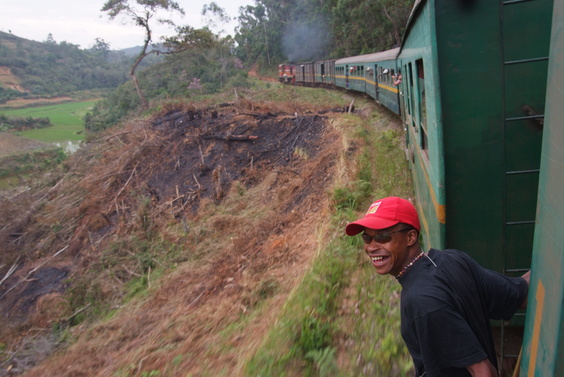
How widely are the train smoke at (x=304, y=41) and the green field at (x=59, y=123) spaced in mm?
26383

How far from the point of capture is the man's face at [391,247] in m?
1.94

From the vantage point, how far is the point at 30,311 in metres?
10.7

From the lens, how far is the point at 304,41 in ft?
167

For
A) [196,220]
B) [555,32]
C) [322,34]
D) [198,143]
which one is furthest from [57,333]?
[322,34]

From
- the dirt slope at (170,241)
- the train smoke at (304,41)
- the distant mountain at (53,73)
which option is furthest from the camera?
the distant mountain at (53,73)

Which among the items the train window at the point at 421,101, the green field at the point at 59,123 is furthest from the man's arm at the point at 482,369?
the green field at the point at 59,123

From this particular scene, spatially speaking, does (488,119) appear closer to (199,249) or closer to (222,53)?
(199,249)

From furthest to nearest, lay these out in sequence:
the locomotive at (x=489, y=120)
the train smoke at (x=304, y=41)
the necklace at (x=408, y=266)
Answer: the train smoke at (x=304, y=41) → the locomotive at (x=489, y=120) → the necklace at (x=408, y=266)

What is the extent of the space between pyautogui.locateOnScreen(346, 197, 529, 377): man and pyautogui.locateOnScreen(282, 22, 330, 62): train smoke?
46743 mm

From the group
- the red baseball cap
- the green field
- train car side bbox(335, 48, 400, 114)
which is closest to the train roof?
train car side bbox(335, 48, 400, 114)

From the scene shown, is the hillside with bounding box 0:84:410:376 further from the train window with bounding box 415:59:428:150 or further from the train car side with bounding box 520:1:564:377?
the train car side with bounding box 520:1:564:377

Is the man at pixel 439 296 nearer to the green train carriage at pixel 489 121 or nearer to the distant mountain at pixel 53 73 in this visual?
the green train carriage at pixel 489 121

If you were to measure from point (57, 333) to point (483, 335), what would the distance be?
30.6ft

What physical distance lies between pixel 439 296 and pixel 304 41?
52914 millimetres
